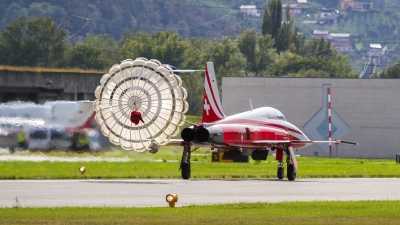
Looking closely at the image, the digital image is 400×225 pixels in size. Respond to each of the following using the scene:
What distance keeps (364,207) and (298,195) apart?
4.88 metres

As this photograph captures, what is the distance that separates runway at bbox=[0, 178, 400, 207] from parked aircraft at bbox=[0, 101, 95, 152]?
442 centimetres

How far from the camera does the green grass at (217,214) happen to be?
783 inches

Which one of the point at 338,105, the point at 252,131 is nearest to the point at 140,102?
the point at 252,131

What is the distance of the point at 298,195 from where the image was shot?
28.0 meters

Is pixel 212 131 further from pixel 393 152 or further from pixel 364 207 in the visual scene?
pixel 393 152

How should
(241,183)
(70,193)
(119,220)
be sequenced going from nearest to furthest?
(119,220) < (70,193) < (241,183)

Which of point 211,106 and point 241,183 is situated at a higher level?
point 211,106

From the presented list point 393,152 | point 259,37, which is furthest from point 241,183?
point 259,37

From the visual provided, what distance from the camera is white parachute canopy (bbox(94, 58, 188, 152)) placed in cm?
3566

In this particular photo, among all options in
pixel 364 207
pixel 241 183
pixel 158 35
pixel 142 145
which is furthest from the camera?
pixel 158 35

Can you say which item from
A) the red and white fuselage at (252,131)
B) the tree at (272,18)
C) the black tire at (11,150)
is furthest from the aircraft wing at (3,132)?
the tree at (272,18)

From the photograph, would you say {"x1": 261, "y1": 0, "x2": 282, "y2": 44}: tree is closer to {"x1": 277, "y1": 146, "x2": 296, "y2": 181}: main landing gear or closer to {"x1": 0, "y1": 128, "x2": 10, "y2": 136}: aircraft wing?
{"x1": 277, "y1": 146, "x2": 296, "y2": 181}: main landing gear

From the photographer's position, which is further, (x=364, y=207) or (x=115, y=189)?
(x=115, y=189)

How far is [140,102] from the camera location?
35.6 meters
